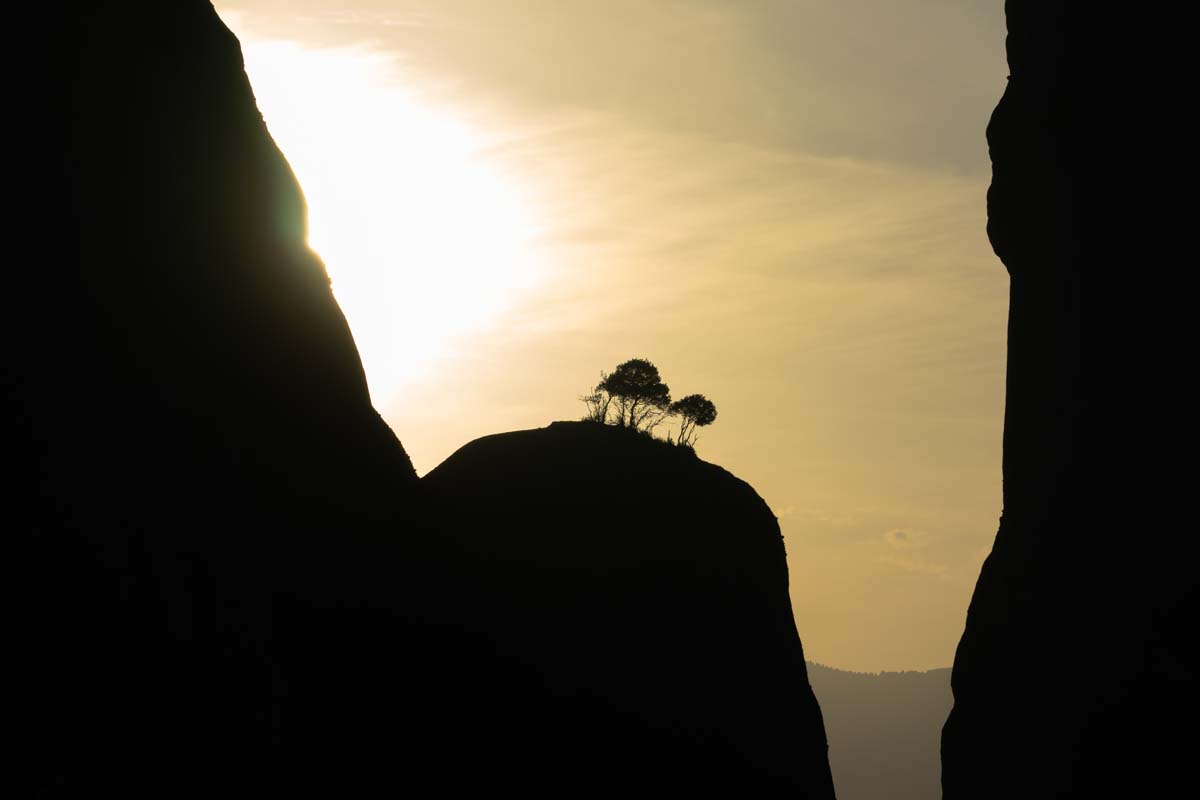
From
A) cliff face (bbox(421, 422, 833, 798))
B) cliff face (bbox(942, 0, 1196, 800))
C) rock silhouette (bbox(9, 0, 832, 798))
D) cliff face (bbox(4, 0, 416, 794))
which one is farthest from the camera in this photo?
cliff face (bbox(421, 422, 833, 798))

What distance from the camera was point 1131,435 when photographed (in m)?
21.6

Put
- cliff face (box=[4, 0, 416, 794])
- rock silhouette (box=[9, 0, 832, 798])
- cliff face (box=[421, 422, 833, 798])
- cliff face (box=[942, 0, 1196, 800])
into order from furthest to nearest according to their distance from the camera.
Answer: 1. cliff face (box=[421, 422, 833, 798])
2. cliff face (box=[942, 0, 1196, 800])
3. rock silhouette (box=[9, 0, 832, 798])
4. cliff face (box=[4, 0, 416, 794])

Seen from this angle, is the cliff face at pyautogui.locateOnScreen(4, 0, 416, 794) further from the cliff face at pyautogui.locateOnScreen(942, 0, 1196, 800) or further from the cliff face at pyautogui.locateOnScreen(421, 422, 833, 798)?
the cliff face at pyautogui.locateOnScreen(942, 0, 1196, 800)

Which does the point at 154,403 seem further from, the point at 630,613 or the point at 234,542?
the point at 630,613

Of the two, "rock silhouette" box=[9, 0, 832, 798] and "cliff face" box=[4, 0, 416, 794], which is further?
"rock silhouette" box=[9, 0, 832, 798]

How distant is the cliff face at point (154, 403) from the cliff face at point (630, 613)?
938cm

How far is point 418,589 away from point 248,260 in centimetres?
918

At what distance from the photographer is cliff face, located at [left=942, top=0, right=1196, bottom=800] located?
20266 millimetres

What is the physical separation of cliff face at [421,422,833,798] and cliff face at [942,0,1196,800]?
376 inches

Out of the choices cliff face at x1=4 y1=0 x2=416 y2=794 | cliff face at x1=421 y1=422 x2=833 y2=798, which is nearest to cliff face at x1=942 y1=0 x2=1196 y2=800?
cliff face at x1=421 y1=422 x2=833 y2=798

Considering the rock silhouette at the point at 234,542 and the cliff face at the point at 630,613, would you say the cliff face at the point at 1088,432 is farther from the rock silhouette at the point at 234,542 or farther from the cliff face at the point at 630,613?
the rock silhouette at the point at 234,542

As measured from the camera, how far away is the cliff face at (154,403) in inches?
672

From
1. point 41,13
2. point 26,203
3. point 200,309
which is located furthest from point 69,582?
point 41,13

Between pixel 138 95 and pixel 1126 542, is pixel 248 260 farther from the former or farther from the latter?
pixel 1126 542
